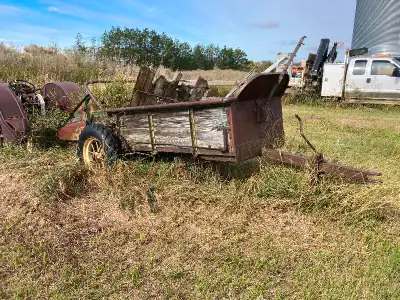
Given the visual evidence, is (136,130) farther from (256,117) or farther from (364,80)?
(364,80)

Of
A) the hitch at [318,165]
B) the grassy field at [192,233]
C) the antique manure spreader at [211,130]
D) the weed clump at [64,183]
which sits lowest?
the grassy field at [192,233]

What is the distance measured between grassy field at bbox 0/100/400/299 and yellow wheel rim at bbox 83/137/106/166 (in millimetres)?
239

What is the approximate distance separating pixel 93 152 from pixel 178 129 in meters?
1.43

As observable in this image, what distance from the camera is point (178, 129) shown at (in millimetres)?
3734

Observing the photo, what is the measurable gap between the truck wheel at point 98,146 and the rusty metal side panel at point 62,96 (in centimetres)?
173

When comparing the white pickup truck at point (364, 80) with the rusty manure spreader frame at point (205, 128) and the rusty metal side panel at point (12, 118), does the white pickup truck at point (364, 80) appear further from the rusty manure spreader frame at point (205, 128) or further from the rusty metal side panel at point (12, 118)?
the rusty metal side panel at point (12, 118)

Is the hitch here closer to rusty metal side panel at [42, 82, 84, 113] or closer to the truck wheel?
the truck wheel

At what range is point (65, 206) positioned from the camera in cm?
373

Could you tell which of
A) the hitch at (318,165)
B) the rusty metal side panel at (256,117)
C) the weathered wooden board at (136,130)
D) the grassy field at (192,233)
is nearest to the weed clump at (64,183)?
the grassy field at (192,233)

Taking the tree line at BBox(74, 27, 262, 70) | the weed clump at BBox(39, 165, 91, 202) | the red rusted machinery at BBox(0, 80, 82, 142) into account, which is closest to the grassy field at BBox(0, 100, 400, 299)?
the weed clump at BBox(39, 165, 91, 202)

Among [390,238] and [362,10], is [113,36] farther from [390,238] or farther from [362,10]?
[390,238]

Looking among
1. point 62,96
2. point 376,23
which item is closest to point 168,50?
point 376,23

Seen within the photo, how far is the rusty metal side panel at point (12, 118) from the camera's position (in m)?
5.17

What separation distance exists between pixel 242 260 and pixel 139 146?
1.93 metres
